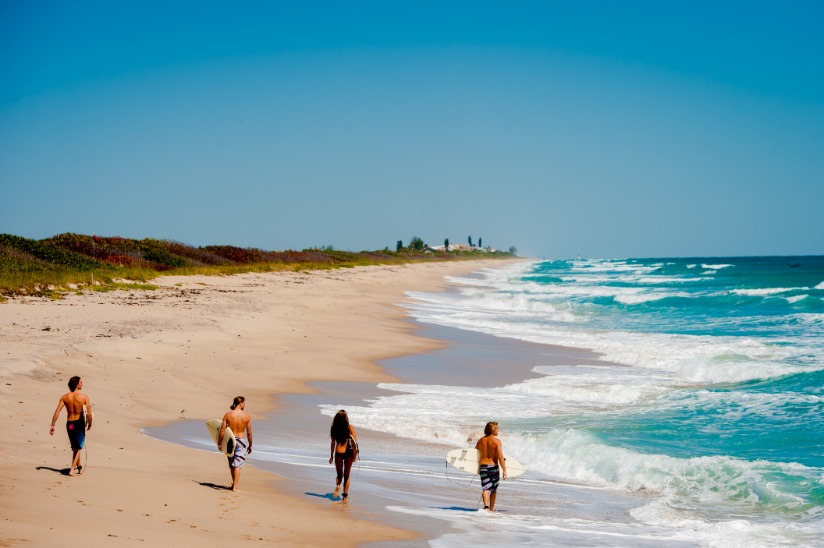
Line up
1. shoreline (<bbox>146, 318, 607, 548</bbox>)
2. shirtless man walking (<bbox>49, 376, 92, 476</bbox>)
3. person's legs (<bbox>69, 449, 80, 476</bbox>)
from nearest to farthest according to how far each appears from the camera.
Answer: person's legs (<bbox>69, 449, 80, 476</bbox>), shirtless man walking (<bbox>49, 376, 92, 476</bbox>), shoreline (<bbox>146, 318, 607, 548</bbox>)

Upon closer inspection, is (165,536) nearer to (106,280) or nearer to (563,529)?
(563,529)

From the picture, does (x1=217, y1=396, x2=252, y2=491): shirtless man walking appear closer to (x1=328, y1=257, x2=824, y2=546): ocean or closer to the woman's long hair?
the woman's long hair

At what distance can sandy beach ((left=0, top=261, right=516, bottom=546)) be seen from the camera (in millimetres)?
7562

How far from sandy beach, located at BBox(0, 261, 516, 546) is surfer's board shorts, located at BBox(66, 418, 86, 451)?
32 cm

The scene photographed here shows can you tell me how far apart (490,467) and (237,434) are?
3031 millimetres

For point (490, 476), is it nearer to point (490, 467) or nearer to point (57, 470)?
point (490, 467)

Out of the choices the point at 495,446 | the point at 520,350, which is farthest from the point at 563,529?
the point at 520,350

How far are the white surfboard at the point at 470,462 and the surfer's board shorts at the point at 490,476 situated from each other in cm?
16

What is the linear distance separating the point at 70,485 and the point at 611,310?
1567 inches

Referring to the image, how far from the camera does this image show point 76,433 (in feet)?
28.8

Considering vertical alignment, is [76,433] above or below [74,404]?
below

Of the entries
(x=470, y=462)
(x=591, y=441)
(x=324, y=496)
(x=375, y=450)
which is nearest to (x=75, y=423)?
(x=324, y=496)

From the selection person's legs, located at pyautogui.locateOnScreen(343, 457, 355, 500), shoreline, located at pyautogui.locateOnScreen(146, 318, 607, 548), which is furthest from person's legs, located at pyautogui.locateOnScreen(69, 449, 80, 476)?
person's legs, located at pyautogui.locateOnScreen(343, 457, 355, 500)

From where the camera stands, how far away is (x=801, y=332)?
107ft
